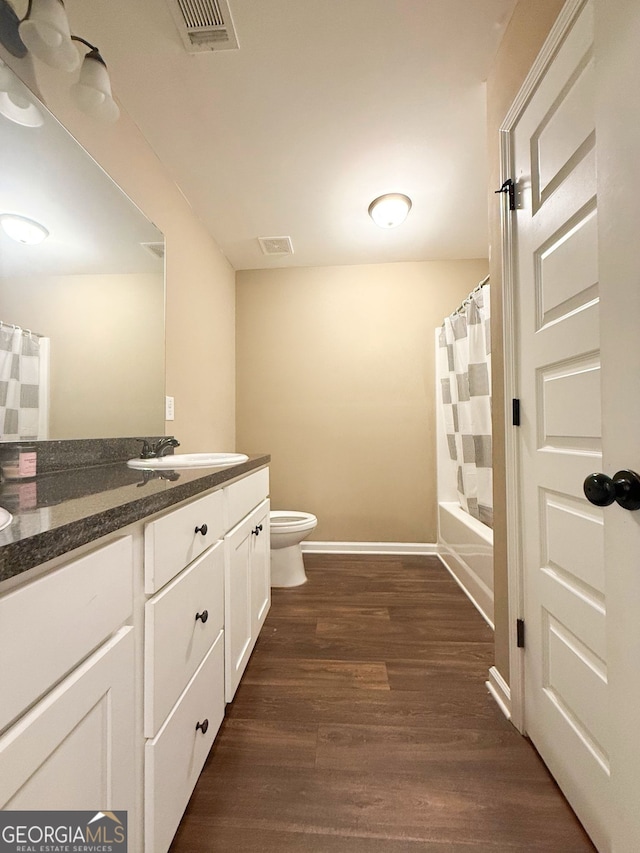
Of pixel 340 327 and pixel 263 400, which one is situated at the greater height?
pixel 340 327

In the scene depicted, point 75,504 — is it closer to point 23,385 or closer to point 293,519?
point 23,385

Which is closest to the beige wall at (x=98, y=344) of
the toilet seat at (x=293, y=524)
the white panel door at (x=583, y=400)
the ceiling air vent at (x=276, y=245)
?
the toilet seat at (x=293, y=524)

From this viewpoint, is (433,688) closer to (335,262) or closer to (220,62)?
(220,62)

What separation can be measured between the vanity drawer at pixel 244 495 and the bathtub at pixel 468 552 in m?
1.20

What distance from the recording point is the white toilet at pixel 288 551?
7.21 feet

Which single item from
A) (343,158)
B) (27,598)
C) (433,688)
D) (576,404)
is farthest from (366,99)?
(433,688)

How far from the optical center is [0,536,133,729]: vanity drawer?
1.35 feet

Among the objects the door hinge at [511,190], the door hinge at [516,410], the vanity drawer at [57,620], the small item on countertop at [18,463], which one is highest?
the door hinge at [511,190]

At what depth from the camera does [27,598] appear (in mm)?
435

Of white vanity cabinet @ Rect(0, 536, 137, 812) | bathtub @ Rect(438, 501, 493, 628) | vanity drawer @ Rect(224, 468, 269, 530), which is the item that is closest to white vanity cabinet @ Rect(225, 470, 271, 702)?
vanity drawer @ Rect(224, 468, 269, 530)

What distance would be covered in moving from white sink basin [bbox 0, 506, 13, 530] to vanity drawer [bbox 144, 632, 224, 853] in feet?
1.72

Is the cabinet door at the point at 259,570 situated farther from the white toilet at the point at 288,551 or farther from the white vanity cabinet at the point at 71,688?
the white vanity cabinet at the point at 71,688

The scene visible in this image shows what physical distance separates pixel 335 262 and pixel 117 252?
181 centimetres

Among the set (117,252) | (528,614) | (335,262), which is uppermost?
(335,262)
